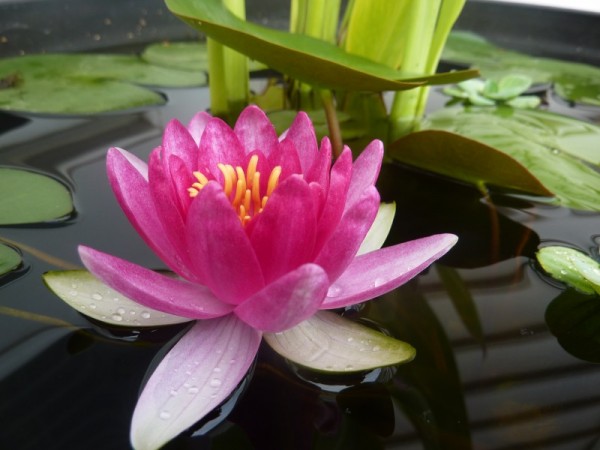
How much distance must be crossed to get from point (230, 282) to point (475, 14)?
1.45 metres

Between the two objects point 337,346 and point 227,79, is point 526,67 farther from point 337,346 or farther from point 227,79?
point 337,346

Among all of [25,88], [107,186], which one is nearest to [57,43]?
[25,88]

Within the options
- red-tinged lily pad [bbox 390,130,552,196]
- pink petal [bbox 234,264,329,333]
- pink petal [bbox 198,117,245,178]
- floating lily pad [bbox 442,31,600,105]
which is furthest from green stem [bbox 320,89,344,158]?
floating lily pad [bbox 442,31,600,105]

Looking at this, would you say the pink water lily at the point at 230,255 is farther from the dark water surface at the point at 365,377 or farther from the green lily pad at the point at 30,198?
the green lily pad at the point at 30,198

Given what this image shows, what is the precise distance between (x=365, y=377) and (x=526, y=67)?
1070 mm

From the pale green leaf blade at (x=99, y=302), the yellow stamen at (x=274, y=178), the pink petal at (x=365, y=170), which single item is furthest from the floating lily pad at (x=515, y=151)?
the pale green leaf blade at (x=99, y=302)

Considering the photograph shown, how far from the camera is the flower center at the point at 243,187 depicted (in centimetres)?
45

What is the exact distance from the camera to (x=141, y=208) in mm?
452

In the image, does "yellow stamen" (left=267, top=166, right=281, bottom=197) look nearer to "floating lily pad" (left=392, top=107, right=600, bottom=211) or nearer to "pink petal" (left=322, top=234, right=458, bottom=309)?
"pink petal" (left=322, top=234, right=458, bottom=309)

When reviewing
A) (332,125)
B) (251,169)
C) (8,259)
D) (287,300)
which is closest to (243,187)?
(251,169)

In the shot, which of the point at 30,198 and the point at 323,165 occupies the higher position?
the point at 323,165

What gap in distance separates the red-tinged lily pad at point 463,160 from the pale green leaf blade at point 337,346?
0.33 metres

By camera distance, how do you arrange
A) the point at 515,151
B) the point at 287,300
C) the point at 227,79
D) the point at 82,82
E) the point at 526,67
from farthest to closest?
the point at 526,67
the point at 82,82
the point at 227,79
the point at 515,151
the point at 287,300

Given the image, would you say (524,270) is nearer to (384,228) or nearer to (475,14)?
(384,228)
